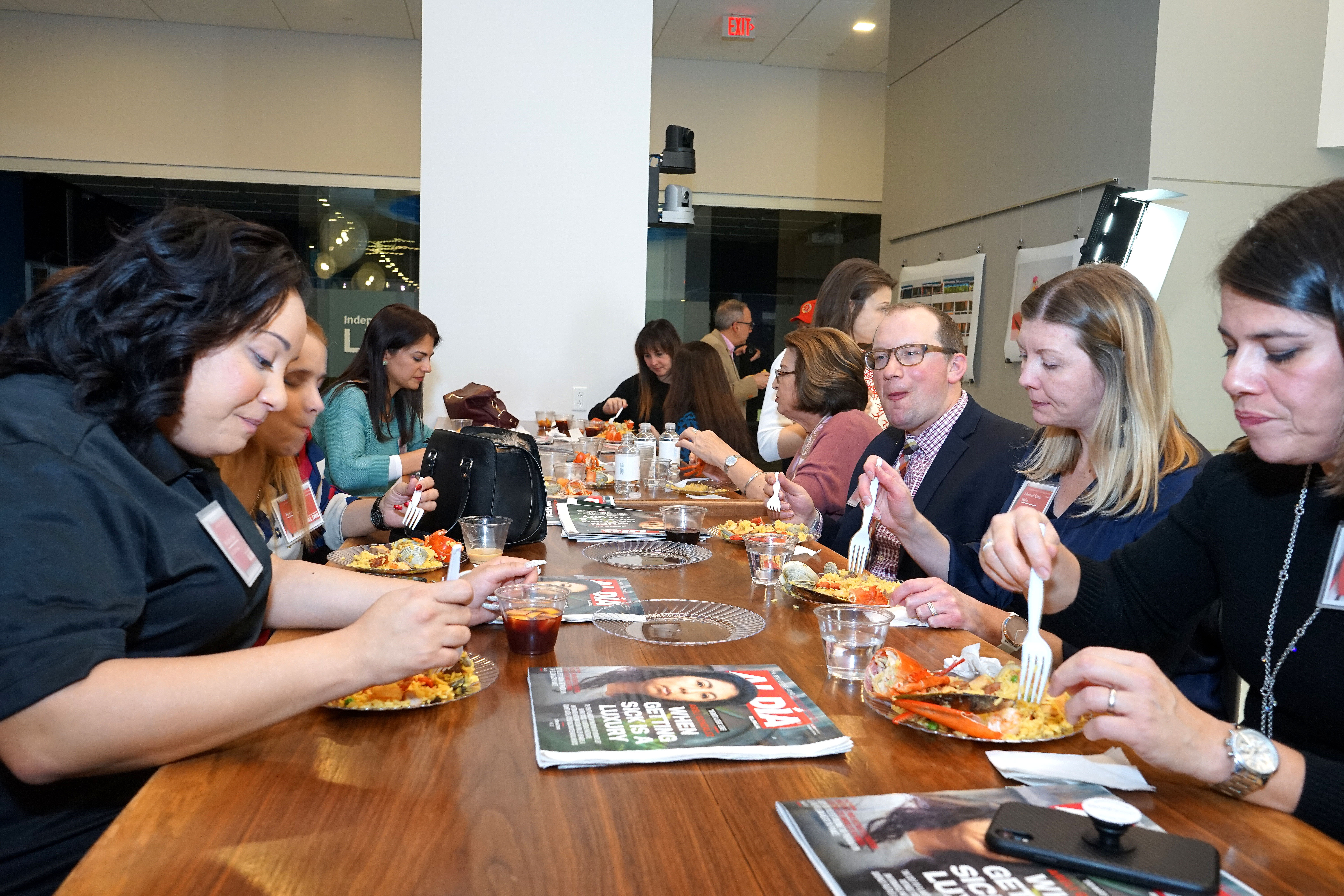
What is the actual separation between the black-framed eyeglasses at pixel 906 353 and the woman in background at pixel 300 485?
1.34m

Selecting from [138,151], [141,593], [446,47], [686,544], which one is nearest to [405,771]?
[141,593]

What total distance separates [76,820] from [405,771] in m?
0.48

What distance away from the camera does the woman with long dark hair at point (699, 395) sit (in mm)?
4965

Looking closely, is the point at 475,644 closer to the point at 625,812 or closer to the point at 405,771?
the point at 405,771

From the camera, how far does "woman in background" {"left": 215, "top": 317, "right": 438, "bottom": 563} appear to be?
6.30ft

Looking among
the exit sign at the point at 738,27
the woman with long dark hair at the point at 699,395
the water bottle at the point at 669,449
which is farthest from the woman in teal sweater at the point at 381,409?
the exit sign at the point at 738,27

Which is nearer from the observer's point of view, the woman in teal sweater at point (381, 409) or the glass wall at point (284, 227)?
the woman in teal sweater at point (381, 409)

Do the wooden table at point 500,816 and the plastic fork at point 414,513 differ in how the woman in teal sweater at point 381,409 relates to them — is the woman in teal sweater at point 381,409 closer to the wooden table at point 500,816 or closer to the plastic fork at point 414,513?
the plastic fork at point 414,513

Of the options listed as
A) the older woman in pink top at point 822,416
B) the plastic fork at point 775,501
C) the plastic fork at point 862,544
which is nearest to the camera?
the plastic fork at point 862,544

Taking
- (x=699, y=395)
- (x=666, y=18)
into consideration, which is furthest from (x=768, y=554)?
(x=666, y=18)

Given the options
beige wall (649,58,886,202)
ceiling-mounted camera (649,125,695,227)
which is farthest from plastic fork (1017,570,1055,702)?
beige wall (649,58,886,202)

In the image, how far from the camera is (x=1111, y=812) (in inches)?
33.6

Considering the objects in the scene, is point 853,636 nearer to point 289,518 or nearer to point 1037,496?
point 1037,496

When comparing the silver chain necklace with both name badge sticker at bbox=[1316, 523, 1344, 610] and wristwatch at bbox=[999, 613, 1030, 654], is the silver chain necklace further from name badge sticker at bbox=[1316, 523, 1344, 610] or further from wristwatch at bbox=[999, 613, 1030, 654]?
wristwatch at bbox=[999, 613, 1030, 654]
